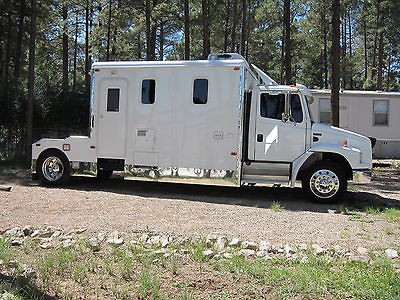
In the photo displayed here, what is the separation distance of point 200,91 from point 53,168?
3968 mm

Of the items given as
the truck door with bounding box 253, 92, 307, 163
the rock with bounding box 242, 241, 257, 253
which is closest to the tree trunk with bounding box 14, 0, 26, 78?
the truck door with bounding box 253, 92, 307, 163

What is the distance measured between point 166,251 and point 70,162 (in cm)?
580

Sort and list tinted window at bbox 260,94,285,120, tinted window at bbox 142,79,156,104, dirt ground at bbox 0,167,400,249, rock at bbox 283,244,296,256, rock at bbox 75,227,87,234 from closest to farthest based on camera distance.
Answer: rock at bbox 283,244,296,256 → rock at bbox 75,227,87,234 → dirt ground at bbox 0,167,400,249 → tinted window at bbox 260,94,285,120 → tinted window at bbox 142,79,156,104

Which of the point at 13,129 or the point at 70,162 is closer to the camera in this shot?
the point at 70,162

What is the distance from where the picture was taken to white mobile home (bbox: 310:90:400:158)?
61.2ft

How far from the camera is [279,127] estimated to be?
354 inches

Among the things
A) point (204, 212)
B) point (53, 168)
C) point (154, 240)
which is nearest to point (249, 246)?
point (154, 240)

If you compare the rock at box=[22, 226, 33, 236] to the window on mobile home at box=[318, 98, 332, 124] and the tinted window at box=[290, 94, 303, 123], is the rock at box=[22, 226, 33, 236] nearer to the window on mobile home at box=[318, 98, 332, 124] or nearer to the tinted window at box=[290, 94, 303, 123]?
the tinted window at box=[290, 94, 303, 123]

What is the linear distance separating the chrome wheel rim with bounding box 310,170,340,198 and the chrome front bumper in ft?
1.35

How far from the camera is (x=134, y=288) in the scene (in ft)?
13.2

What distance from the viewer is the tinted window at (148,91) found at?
9492 mm

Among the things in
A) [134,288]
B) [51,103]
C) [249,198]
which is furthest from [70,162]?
[51,103]

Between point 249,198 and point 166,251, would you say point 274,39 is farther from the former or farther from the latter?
point 166,251

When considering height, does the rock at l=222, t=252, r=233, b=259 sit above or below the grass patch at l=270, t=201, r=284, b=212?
below
